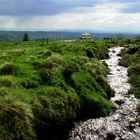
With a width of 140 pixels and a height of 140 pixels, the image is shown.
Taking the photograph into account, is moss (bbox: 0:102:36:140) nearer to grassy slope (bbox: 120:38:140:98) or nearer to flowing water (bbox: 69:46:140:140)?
flowing water (bbox: 69:46:140:140)

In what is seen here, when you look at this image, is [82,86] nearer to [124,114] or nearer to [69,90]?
[69,90]

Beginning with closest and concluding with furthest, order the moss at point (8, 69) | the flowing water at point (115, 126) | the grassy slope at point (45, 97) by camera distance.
Result: the grassy slope at point (45, 97)
the flowing water at point (115, 126)
the moss at point (8, 69)

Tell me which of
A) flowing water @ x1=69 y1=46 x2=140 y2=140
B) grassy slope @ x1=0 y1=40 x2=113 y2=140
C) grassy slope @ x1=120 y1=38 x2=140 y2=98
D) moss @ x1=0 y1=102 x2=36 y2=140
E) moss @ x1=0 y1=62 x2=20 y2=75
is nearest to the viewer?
moss @ x1=0 y1=102 x2=36 y2=140

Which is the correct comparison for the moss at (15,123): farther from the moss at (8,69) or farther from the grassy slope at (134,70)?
the grassy slope at (134,70)

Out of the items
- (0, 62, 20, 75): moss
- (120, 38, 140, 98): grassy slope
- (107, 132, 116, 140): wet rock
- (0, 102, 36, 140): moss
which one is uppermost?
(0, 62, 20, 75): moss

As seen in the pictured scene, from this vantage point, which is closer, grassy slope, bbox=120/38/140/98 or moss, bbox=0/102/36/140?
moss, bbox=0/102/36/140

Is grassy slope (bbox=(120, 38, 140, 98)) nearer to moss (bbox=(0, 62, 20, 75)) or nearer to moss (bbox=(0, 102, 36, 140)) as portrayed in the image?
moss (bbox=(0, 62, 20, 75))

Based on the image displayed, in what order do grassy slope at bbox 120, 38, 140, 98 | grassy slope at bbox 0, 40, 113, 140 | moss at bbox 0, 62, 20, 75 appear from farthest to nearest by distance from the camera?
grassy slope at bbox 120, 38, 140, 98
moss at bbox 0, 62, 20, 75
grassy slope at bbox 0, 40, 113, 140

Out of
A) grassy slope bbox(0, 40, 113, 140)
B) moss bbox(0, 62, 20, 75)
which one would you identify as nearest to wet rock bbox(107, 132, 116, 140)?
grassy slope bbox(0, 40, 113, 140)

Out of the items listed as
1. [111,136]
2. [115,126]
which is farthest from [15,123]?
[115,126]

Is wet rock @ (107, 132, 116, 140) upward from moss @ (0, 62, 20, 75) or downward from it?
downward

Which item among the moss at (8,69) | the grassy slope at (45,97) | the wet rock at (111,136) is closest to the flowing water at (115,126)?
the wet rock at (111,136)

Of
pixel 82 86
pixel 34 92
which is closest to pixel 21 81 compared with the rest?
pixel 34 92

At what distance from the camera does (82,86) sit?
3284 centimetres
